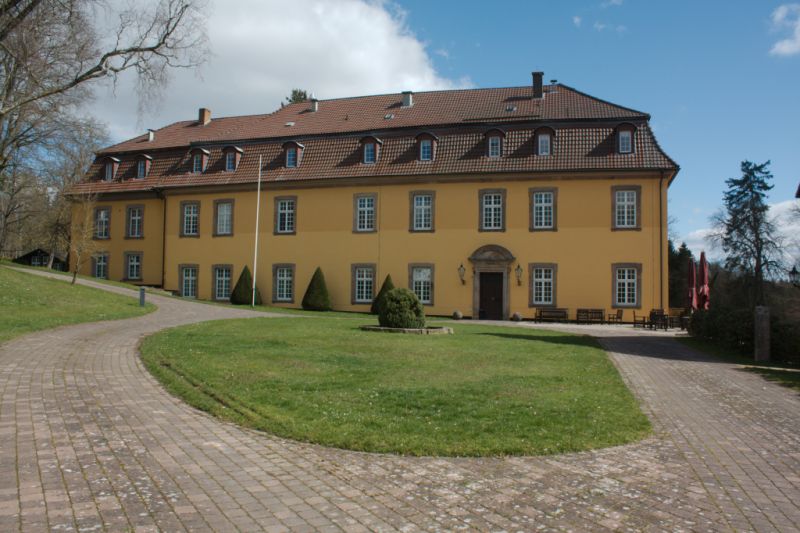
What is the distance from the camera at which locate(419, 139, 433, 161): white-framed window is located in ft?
100

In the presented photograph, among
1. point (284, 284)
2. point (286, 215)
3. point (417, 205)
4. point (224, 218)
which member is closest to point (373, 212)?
point (417, 205)

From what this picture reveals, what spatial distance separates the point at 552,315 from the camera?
28.2m

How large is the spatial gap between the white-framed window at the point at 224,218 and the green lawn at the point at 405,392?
19.8 meters

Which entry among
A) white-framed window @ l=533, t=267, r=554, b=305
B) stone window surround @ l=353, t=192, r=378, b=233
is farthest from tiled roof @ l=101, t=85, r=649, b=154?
white-framed window @ l=533, t=267, r=554, b=305

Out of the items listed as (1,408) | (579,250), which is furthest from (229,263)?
(1,408)

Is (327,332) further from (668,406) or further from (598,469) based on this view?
(598,469)

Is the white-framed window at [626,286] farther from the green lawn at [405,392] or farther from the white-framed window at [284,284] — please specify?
the white-framed window at [284,284]

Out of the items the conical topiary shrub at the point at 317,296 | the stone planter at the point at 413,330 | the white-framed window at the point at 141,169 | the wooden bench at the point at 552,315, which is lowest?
the stone planter at the point at 413,330

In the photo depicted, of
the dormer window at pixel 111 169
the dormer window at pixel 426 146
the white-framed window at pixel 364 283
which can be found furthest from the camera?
the dormer window at pixel 111 169

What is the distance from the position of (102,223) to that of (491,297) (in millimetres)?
23884

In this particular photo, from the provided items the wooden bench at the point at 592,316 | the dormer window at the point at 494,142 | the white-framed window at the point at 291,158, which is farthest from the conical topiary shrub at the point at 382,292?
the wooden bench at the point at 592,316

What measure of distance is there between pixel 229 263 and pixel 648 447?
29.8 m

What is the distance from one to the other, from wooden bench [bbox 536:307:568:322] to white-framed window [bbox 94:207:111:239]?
25735 millimetres

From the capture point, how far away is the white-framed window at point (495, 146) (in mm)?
29656
